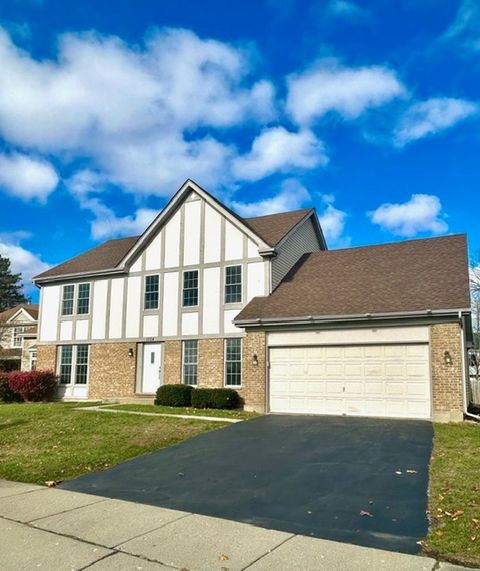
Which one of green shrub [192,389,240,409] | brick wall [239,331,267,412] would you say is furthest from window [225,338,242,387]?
brick wall [239,331,267,412]

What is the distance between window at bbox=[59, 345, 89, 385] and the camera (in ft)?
78.2

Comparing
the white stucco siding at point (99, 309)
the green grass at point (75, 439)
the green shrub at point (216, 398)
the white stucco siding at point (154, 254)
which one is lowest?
the green grass at point (75, 439)

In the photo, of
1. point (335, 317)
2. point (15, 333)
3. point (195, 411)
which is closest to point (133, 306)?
point (195, 411)

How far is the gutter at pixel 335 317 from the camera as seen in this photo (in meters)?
14.7

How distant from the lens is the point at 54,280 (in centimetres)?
2550

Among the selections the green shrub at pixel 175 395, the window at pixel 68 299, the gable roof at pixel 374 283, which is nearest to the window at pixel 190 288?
the gable roof at pixel 374 283

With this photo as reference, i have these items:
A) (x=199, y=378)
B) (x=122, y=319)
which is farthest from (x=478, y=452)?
(x=122, y=319)

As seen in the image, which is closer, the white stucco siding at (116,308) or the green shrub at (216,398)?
the green shrub at (216,398)

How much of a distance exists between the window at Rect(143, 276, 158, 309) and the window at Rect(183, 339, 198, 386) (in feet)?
8.42

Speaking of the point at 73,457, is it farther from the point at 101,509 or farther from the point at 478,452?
the point at 478,452

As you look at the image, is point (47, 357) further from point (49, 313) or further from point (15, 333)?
point (15, 333)

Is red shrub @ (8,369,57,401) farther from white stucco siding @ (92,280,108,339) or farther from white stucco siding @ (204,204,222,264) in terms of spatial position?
white stucco siding @ (204,204,222,264)

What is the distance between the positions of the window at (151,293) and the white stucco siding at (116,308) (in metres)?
1.36

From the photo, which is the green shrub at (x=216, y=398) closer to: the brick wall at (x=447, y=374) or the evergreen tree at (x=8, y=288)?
the brick wall at (x=447, y=374)
